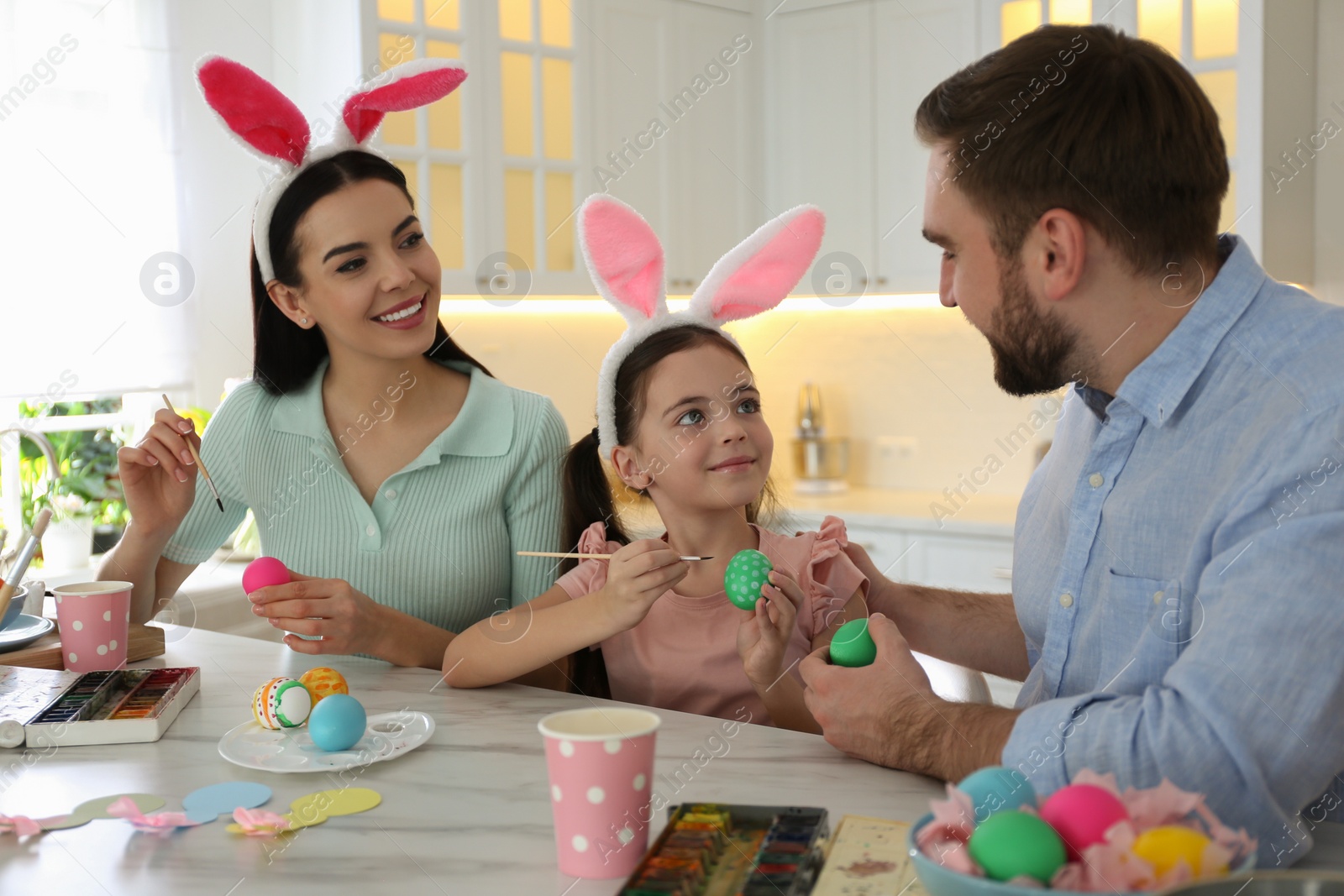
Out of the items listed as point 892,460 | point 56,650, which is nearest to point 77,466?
point 56,650

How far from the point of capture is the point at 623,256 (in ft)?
5.68

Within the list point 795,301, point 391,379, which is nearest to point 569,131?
point 795,301

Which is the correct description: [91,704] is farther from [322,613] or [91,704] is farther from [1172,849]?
[1172,849]

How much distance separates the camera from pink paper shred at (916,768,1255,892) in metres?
0.70

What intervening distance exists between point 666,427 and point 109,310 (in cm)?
212

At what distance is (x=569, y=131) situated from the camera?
3.69 meters

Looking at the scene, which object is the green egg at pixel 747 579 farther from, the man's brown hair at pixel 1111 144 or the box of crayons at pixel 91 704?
the box of crayons at pixel 91 704

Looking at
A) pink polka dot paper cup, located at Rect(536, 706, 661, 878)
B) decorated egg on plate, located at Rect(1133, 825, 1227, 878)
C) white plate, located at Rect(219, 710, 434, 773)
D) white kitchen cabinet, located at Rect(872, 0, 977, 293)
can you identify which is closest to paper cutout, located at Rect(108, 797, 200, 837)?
white plate, located at Rect(219, 710, 434, 773)

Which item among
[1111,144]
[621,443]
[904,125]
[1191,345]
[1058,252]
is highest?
[904,125]

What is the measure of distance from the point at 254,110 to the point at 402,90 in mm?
241

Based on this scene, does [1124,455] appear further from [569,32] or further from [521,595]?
[569,32]

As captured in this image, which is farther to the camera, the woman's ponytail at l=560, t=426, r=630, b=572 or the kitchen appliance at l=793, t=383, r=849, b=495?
the kitchen appliance at l=793, t=383, r=849, b=495

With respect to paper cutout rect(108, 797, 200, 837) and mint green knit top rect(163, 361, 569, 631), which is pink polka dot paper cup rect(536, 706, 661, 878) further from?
mint green knit top rect(163, 361, 569, 631)

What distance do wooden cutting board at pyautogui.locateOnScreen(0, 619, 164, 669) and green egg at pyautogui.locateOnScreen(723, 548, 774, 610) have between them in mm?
867
